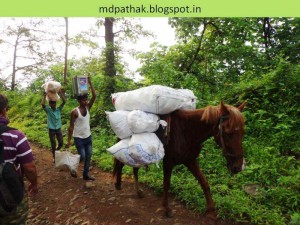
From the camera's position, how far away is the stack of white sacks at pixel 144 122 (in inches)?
200

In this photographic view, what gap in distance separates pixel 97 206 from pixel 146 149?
1979 mm

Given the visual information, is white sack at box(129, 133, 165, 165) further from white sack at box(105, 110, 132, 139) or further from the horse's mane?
the horse's mane

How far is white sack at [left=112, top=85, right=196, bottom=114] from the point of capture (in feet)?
17.6

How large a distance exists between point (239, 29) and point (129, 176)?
8.31 meters

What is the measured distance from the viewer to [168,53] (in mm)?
13141

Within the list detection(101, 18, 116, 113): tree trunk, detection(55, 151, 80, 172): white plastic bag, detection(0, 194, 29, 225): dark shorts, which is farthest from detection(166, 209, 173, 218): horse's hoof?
detection(101, 18, 116, 113): tree trunk

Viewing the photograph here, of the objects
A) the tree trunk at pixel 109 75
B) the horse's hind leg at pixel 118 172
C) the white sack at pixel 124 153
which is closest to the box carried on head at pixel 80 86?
the horse's hind leg at pixel 118 172

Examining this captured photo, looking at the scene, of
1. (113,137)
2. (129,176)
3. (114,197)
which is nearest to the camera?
(114,197)

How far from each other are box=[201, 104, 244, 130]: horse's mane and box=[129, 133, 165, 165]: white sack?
88cm

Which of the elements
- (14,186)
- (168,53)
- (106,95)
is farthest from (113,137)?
(14,186)

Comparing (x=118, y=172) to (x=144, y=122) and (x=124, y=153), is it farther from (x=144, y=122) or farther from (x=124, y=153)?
(x=144, y=122)

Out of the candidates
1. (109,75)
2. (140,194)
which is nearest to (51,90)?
(140,194)

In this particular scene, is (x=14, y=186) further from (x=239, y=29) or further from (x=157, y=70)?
(x=239, y=29)

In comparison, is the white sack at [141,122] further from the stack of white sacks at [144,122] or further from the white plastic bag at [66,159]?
the white plastic bag at [66,159]
